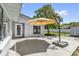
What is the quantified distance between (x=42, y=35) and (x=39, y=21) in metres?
0.39

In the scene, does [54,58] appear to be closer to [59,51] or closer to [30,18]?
[59,51]

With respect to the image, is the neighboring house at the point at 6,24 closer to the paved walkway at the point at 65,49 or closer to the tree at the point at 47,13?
the paved walkway at the point at 65,49

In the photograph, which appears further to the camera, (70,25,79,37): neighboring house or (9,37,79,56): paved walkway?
(70,25,79,37): neighboring house

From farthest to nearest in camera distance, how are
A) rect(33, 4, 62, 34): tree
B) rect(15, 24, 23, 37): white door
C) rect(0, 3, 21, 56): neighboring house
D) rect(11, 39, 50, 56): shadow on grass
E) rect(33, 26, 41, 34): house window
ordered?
1. rect(15, 24, 23, 37): white door
2. rect(33, 26, 41, 34): house window
3. rect(11, 39, 50, 56): shadow on grass
4. rect(33, 4, 62, 34): tree
5. rect(0, 3, 21, 56): neighboring house

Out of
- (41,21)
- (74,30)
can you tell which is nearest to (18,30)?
(41,21)

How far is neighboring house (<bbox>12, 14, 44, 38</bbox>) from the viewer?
14.9 ft

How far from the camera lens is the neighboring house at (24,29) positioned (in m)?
4.55

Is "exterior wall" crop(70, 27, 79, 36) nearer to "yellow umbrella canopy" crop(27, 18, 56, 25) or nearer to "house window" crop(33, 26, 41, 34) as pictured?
"yellow umbrella canopy" crop(27, 18, 56, 25)

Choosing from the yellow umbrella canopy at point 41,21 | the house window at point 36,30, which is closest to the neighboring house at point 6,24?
the yellow umbrella canopy at point 41,21

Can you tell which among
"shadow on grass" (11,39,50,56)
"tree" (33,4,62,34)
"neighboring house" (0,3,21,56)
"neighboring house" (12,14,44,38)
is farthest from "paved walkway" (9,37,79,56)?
"tree" (33,4,62,34)

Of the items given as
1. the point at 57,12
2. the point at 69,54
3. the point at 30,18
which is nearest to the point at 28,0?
the point at 30,18

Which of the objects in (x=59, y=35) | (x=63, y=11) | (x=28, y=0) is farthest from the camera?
(x=59, y=35)

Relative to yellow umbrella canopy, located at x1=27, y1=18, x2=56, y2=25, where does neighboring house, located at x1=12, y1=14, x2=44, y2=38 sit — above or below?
below

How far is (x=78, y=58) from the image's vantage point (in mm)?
3926
